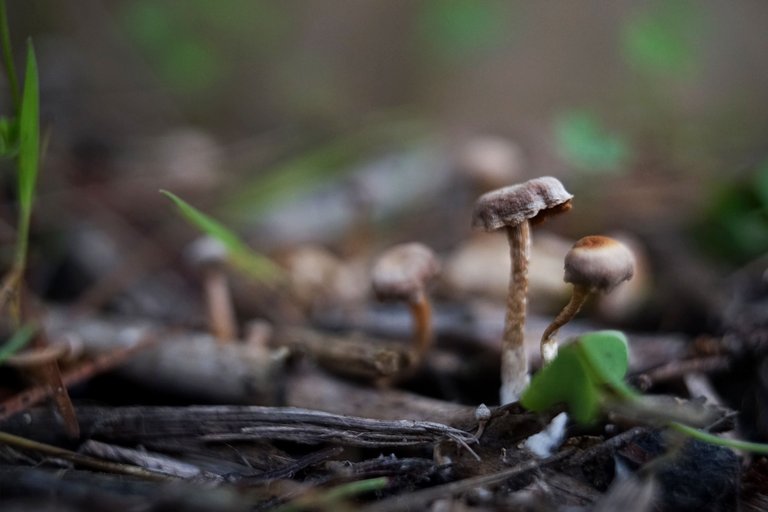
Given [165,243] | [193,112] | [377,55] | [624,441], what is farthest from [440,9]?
[624,441]

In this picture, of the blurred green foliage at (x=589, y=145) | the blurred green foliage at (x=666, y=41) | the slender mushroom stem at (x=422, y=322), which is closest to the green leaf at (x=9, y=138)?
the slender mushroom stem at (x=422, y=322)

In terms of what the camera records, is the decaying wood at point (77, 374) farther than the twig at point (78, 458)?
Yes

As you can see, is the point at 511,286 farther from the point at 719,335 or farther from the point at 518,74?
the point at 518,74

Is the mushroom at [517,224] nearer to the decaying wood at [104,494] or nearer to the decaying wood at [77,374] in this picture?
the decaying wood at [104,494]

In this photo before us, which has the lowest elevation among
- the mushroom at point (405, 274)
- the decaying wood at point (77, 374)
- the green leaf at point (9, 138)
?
the decaying wood at point (77, 374)

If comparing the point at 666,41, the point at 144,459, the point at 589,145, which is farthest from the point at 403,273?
the point at 666,41

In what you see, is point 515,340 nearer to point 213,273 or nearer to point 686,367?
point 686,367

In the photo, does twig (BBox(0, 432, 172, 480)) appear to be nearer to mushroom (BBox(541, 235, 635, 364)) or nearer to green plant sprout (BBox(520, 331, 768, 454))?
green plant sprout (BBox(520, 331, 768, 454))

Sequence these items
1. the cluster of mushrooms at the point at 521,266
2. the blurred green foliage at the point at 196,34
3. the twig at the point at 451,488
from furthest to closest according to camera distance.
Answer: the blurred green foliage at the point at 196,34
the cluster of mushrooms at the point at 521,266
the twig at the point at 451,488
